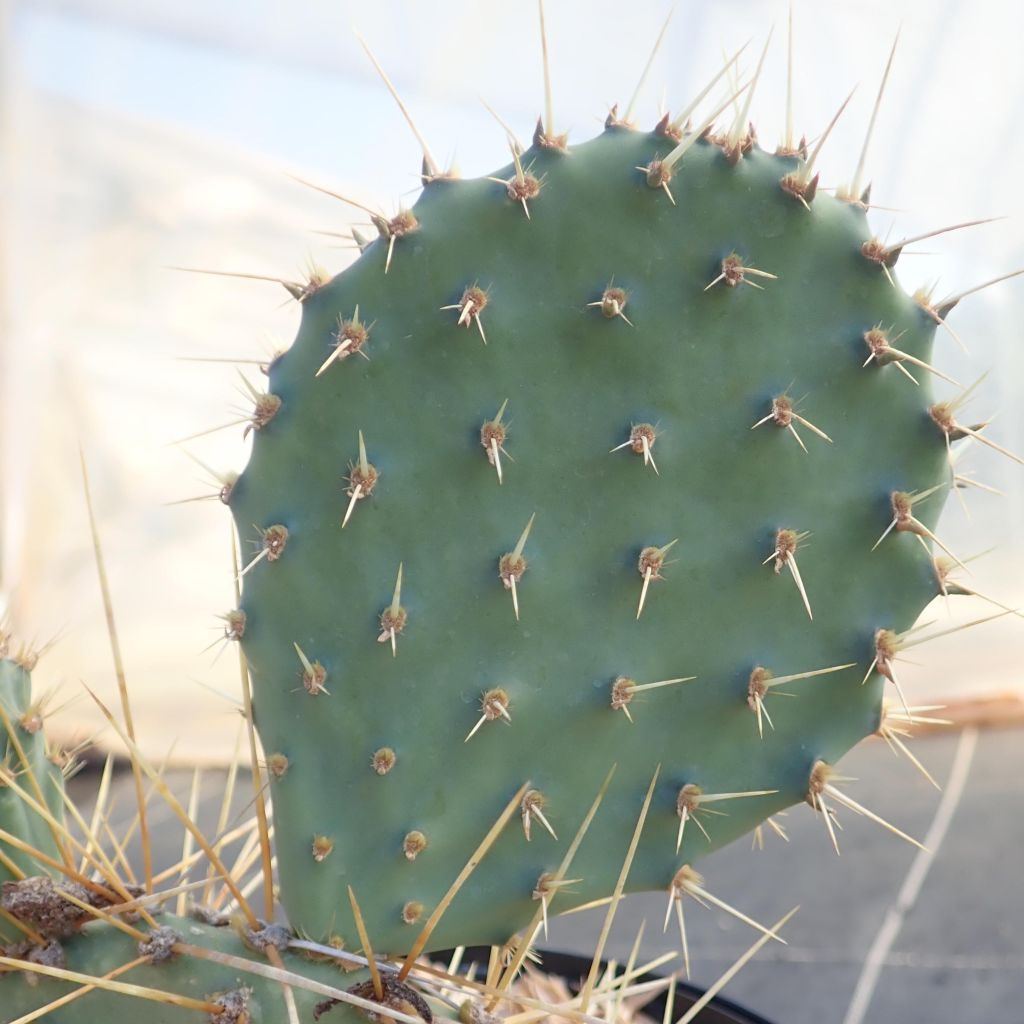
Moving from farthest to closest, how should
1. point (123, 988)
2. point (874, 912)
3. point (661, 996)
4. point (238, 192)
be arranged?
point (238, 192) < point (874, 912) < point (661, 996) < point (123, 988)

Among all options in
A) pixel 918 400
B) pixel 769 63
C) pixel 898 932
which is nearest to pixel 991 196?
pixel 769 63

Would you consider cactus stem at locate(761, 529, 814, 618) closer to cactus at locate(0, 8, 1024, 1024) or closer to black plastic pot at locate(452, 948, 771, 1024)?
cactus at locate(0, 8, 1024, 1024)

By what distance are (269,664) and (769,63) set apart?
4.41 feet

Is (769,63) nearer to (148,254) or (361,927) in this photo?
(148,254)

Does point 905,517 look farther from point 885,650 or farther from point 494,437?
point 494,437

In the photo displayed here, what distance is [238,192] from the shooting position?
1.87 m

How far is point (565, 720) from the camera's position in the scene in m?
0.53

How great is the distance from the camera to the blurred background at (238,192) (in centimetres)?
158

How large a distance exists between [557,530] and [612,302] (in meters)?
0.11

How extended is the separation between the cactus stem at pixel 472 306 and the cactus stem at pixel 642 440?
9 cm

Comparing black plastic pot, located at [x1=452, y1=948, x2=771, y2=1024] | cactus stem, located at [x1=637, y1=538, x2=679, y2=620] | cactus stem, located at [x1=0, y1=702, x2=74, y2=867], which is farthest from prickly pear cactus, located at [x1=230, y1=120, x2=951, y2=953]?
black plastic pot, located at [x1=452, y1=948, x2=771, y2=1024]

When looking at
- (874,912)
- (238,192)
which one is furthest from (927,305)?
(238,192)

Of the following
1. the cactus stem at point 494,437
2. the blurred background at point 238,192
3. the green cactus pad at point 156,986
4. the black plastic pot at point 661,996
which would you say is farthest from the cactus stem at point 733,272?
the blurred background at point 238,192

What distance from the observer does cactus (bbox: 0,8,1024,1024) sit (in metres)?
0.51
